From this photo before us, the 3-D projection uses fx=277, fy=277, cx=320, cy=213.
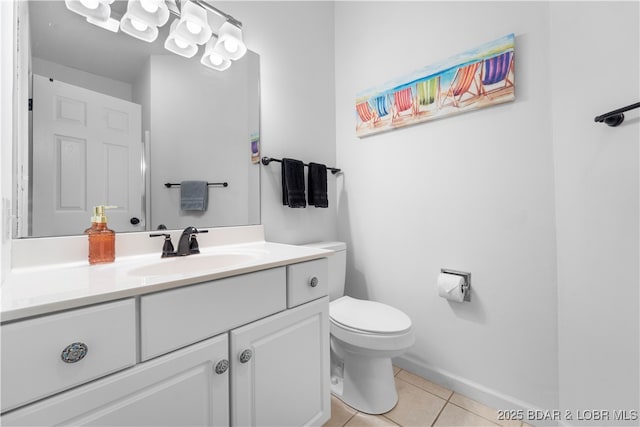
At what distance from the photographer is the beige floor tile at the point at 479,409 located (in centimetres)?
129

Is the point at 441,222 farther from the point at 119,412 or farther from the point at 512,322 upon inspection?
the point at 119,412

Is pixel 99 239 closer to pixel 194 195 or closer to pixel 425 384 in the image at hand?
pixel 194 195

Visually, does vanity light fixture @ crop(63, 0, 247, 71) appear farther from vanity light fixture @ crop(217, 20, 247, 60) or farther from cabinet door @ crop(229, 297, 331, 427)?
cabinet door @ crop(229, 297, 331, 427)

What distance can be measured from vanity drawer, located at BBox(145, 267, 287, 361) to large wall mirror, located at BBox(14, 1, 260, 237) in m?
0.58

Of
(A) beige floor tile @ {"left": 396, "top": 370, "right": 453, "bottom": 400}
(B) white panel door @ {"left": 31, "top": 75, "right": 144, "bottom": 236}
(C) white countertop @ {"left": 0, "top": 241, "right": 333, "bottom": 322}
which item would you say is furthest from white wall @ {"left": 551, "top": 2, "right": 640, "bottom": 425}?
(B) white panel door @ {"left": 31, "top": 75, "right": 144, "bottom": 236}

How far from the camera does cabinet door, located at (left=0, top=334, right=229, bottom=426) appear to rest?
0.56 metres

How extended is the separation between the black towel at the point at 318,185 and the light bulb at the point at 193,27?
88 centimetres

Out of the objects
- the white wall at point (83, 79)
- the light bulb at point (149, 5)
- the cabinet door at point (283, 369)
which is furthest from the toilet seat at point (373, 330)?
the light bulb at point (149, 5)

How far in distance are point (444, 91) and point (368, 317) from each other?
4.13 ft

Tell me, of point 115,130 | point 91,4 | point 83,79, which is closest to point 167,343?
point 115,130

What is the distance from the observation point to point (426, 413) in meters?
1.35

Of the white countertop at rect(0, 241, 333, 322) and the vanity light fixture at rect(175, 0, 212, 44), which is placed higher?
the vanity light fixture at rect(175, 0, 212, 44)

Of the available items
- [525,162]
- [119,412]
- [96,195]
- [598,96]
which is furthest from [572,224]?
[96,195]

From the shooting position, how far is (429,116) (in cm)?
155
